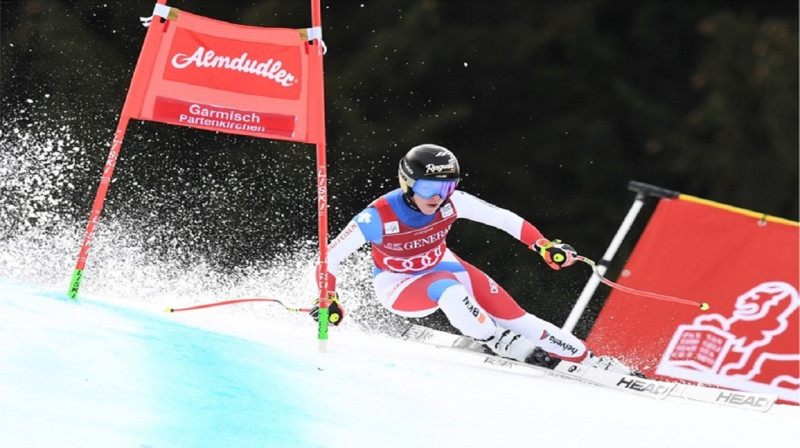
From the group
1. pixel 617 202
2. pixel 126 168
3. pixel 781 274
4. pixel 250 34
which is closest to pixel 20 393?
pixel 250 34

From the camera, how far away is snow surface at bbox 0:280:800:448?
2547 millimetres

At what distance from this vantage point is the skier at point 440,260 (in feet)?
14.5

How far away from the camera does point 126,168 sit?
8680mm

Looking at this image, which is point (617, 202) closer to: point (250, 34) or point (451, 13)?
point (451, 13)

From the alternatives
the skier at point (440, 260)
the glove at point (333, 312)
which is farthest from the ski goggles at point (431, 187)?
the glove at point (333, 312)

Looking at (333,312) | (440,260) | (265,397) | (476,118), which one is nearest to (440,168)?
(440,260)

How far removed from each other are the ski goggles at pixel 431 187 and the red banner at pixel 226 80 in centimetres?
53

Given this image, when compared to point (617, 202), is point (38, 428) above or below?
above

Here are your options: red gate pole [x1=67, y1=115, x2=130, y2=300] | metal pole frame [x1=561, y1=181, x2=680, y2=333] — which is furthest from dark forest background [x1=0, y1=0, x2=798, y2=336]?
red gate pole [x1=67, y1=115, x2=130, y2=300]

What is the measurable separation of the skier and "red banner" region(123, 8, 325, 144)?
56 centimetres

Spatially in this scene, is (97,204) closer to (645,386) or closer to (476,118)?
(645,386)

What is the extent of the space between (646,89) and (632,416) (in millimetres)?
7859

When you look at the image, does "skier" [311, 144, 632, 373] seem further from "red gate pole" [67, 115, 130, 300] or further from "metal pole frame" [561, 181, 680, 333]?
"red gate pole" [67, 115, 130, 300]

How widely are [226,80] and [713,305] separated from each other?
2424mm
